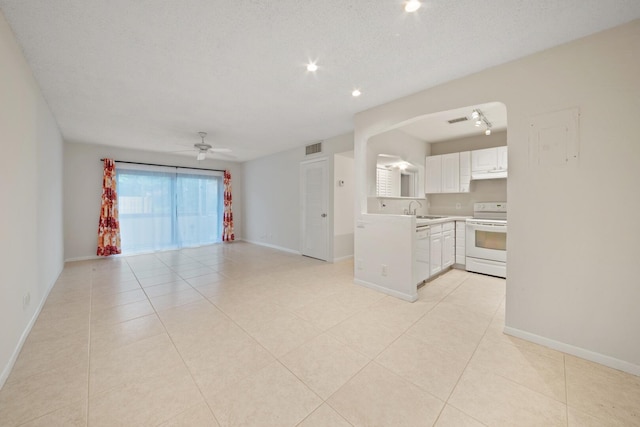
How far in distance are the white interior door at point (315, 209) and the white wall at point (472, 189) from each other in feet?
7.84

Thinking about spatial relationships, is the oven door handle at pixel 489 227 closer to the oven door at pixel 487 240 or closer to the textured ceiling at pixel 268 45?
the oven door at pixel 487 240

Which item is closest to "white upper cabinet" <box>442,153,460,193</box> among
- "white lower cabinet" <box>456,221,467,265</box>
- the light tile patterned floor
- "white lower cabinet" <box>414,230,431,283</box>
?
"white lower cabinet" <box>456,221,467,265</box>

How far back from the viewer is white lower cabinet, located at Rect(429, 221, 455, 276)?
3.65 metres

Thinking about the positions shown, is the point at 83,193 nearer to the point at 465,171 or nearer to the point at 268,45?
the point at 268,45

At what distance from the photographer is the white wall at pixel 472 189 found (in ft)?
14.5

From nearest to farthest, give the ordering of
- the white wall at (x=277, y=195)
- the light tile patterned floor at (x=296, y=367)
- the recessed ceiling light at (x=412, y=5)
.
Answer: the light tile patterned floor at (x=296, y=367) → the recessed ceiling light at (x=412, y=5) → the white wall at (x=277, y=195)

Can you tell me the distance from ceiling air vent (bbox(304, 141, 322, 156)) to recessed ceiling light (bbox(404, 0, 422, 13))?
12.0ft

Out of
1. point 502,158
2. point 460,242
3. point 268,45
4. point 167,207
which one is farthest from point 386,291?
point 167,207

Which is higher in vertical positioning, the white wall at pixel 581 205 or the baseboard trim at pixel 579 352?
the white wall at pixel 581 205

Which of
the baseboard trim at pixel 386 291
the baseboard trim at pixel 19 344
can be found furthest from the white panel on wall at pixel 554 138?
the baseboard trim at pixel 19 344

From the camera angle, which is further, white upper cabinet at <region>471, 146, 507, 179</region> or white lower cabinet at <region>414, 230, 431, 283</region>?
white upper cabinet at <region>471, 146, 507, 179</region>

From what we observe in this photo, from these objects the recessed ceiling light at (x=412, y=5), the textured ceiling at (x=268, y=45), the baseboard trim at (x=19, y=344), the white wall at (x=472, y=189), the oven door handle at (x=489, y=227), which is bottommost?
the baseboard trim at (x=19, y=344)

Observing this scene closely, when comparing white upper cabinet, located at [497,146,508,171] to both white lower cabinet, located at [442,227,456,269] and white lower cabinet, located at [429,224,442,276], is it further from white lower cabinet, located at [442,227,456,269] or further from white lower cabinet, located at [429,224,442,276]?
white lower cabinet, located at [429,224,442,276]

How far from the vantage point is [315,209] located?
→ 17.6 feet
